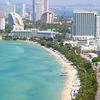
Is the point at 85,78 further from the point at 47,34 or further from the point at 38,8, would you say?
the point at 38,8

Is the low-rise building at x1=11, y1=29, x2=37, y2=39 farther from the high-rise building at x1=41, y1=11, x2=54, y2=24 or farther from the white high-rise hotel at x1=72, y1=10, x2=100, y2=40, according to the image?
the high-rise building at x1=41, y1=11, x2=54, y2=24

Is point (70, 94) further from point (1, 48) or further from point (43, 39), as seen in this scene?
point (43, 39)

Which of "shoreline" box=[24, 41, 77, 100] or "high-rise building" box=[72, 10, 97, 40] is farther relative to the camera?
"high-rise building" box=[72, 10, 97, 40]

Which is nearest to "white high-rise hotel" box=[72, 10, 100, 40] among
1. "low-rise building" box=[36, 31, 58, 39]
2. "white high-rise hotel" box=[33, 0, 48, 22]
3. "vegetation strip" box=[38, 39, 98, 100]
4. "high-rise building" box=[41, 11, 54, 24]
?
"low-rise building" box=[36, 31, 58, 39]

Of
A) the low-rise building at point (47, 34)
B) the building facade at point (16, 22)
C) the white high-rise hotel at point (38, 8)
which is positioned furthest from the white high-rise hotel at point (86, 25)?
the white high-rise hotel at point (38, 8)

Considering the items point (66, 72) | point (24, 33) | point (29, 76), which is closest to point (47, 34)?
point (24, 33)

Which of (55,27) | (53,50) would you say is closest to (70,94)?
(53,50)

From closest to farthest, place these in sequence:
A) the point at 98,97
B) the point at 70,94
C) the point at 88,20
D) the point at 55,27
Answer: the point at 98,97 → the point at 70,94 → the point at 88,20 → the point at 55,27
